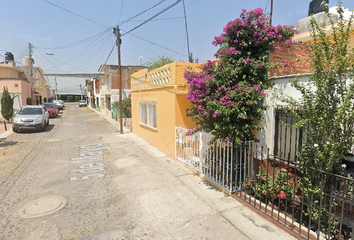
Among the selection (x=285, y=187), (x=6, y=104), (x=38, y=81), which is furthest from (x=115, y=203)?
(x=38, y=81)

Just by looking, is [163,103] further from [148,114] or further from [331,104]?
[331,104]

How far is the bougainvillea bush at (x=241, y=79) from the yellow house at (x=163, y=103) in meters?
0.91

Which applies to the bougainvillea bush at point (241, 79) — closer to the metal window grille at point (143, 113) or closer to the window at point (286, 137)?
the window at point (286, 137)

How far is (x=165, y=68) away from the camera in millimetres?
7730

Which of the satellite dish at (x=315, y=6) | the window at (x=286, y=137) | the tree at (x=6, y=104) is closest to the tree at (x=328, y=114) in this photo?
the window at (x=286, y=137)

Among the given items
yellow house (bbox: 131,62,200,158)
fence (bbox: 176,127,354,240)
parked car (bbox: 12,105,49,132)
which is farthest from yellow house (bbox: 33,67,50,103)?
fence (bbox: 176,127,354,240)

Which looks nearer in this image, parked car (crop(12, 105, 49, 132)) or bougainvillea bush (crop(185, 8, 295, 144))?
bougainvillea bush (crop(185, 8, 295, 144))

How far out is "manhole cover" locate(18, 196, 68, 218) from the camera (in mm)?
4043

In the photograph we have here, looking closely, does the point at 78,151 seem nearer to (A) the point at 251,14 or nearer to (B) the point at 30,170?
(B) the point at 30,170

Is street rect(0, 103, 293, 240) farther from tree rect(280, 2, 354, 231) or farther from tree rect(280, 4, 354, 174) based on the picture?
tree rect(280, 4, 354, 174)

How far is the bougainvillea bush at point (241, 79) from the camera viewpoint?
429 cm

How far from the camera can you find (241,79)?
461 centimetres

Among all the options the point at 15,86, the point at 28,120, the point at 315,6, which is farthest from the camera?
the point at 15,86

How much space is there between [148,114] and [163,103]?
222 cm
